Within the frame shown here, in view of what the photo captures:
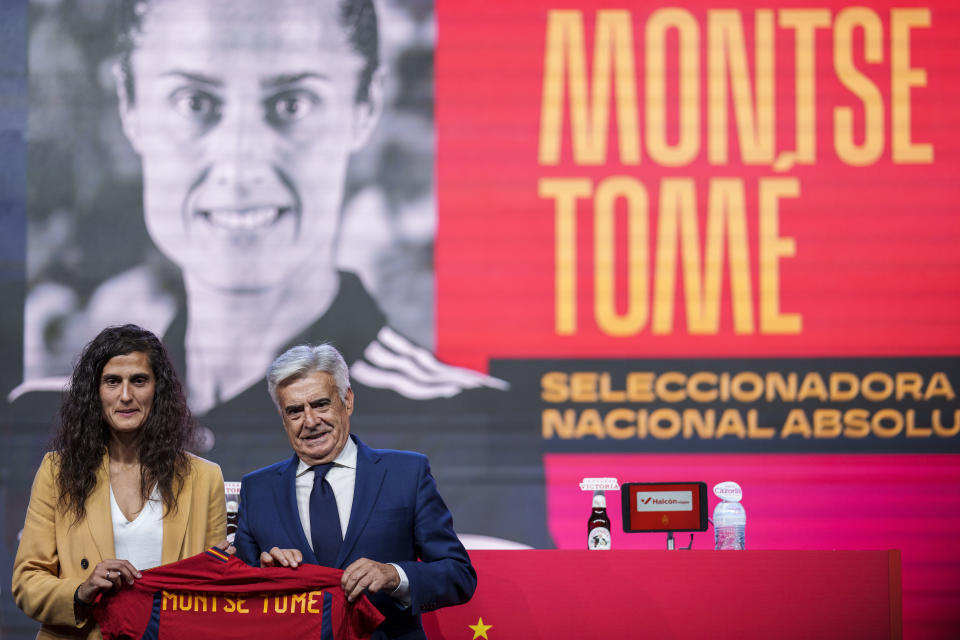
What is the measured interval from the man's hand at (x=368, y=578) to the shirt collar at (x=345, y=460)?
0.87 ft

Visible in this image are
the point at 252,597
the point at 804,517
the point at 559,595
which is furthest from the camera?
the point at 804,517

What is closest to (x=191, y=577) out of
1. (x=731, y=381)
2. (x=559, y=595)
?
(x=559, y=595)

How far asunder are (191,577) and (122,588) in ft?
0.56

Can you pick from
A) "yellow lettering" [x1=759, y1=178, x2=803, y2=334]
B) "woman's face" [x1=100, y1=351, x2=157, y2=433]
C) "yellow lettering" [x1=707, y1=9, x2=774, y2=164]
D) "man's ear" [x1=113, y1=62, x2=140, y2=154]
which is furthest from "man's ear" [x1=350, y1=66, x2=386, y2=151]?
"woman's face" [x1=100, y1=351, x2=157, y2=433]

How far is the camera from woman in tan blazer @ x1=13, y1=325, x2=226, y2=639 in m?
2.54

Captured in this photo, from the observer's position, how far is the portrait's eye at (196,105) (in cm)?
426

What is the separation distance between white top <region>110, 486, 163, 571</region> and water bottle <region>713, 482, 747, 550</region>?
1.78 metres

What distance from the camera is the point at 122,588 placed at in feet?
8.26

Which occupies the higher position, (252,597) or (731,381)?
(731,381)

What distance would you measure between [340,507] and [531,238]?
1.92 m

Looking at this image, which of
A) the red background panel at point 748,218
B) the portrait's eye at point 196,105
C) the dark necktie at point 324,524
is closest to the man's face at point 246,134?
the portrait's eye at point 196,105

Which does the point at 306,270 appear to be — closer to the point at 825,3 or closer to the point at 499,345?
the point at 499,345

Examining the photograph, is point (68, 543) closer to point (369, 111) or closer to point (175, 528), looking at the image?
point (175, 528)

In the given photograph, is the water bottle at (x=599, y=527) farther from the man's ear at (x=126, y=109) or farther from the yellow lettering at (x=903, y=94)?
the man's ear at (x=126, y=109)
